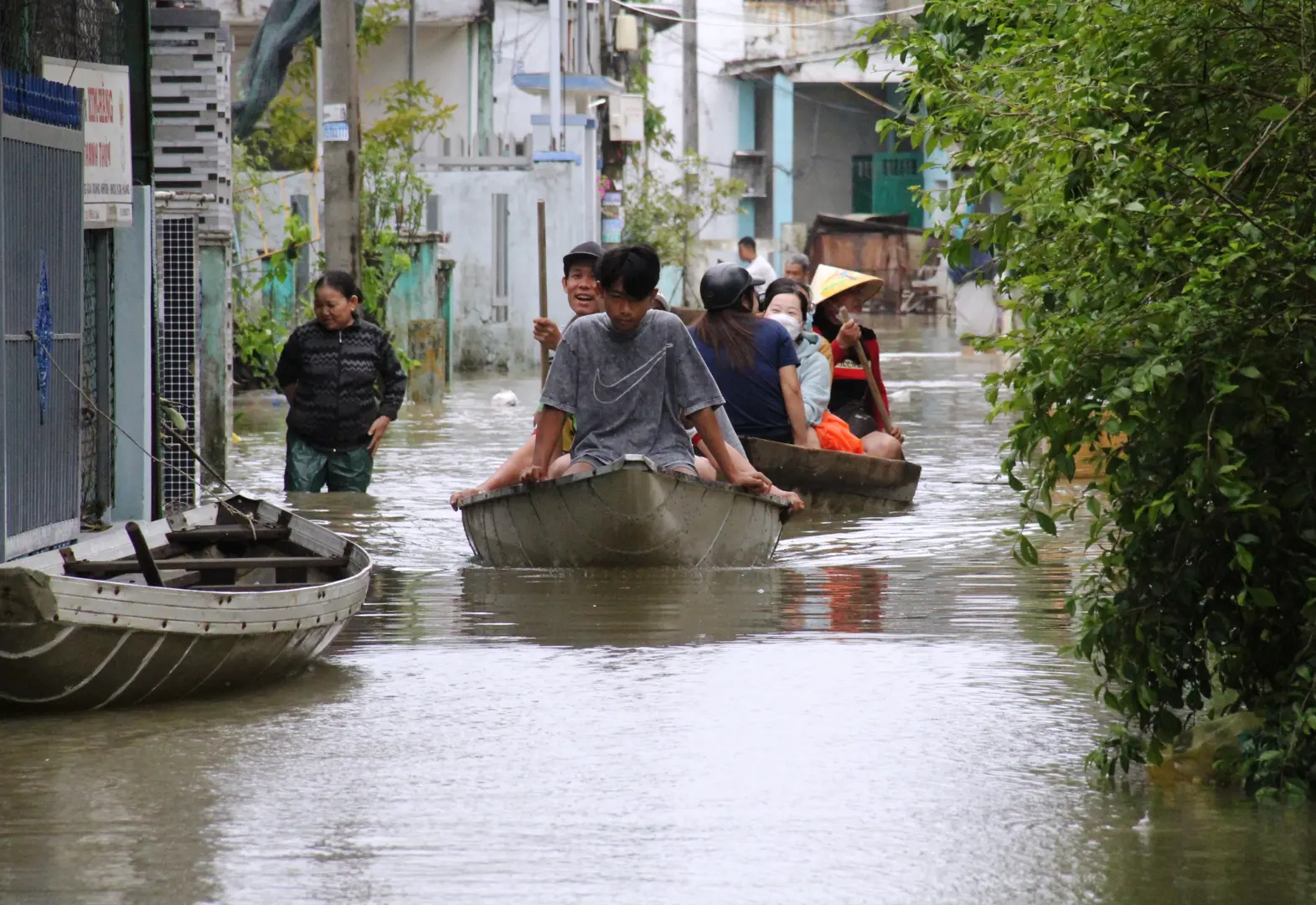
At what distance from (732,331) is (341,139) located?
18.2 ft

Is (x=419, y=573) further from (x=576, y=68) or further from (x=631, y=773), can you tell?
(x=576, y=68)

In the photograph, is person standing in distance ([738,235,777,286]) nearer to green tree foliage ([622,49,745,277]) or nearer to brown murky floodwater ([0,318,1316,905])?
green tree foliage ([622,49,745,277])

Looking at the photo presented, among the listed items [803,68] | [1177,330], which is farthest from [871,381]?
[803,68]

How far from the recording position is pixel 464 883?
4.90 meters

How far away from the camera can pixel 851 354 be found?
1388 cm

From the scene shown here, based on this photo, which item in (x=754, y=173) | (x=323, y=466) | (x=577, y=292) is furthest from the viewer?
(x=754, y=173)

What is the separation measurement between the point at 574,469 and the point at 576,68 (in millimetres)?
24580

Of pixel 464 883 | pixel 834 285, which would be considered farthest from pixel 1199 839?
pixel 834 285

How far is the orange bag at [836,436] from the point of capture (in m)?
13.1

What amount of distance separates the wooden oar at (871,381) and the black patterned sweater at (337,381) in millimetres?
3026

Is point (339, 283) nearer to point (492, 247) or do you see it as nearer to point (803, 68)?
point (492, 247)

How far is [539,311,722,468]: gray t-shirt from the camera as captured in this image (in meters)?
9.65

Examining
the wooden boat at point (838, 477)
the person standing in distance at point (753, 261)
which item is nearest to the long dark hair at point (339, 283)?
the wooden boat at point (838, 477)

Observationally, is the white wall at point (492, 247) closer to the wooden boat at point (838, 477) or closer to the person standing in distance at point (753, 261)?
the person standing in distance at point (753, 261)
